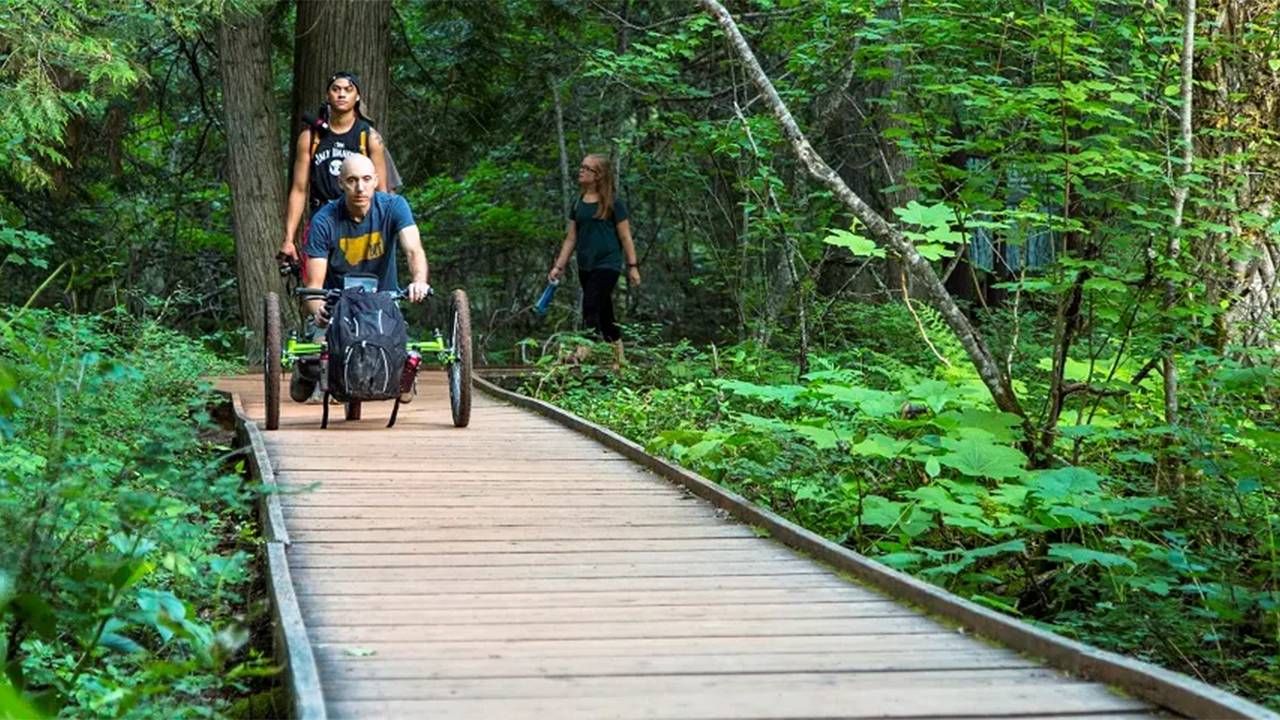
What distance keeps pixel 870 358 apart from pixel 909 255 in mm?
6000

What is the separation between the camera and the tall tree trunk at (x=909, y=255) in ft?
28.0

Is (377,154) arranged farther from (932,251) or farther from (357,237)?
(932,251)

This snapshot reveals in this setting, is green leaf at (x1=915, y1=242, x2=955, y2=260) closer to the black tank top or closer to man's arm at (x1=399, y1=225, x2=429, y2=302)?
man's arm at (x1=399, y1=225, x2=429, y2=302)

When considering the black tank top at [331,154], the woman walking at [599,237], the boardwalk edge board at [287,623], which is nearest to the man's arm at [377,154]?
the black tank top at [331,154]

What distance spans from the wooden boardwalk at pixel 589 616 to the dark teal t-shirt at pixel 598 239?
556 centimetres

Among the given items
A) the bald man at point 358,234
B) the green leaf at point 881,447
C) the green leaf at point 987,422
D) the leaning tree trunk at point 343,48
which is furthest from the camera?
the leaning tree trunk at point 343,48

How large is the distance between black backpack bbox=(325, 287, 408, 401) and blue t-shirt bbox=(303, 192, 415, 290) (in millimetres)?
638

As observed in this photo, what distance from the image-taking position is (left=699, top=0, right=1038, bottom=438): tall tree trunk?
8.55 meters

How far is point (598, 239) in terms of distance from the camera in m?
14.2

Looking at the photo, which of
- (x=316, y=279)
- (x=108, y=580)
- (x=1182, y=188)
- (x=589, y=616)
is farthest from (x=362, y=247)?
(x=108, y=580)

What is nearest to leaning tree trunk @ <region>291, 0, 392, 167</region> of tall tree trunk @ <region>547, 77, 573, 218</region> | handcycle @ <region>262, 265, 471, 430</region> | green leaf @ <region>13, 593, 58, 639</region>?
tall tree trunk @ <region>547, 77, 573, 218</region>

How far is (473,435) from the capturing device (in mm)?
10344

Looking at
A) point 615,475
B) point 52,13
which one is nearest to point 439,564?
point 615,475

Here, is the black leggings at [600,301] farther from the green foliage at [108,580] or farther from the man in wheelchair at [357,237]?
the green foliage at [108,580]
